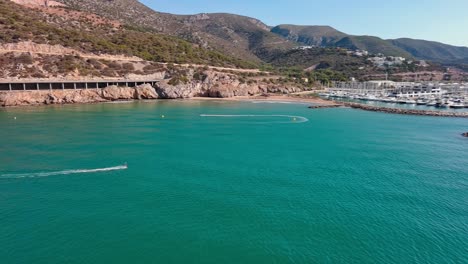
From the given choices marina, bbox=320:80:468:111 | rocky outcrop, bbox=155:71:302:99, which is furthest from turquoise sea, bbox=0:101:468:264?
marina, bbox=320:80:468:111

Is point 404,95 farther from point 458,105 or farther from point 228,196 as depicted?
point 228,196

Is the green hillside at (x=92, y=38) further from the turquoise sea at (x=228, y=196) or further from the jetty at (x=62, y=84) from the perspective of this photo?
the turquoise sea at (x=228, y=196)

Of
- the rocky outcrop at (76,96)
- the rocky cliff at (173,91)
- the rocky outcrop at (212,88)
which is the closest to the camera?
the rocky outcrop at (76,96)

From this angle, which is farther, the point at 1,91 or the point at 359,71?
the point at 359,71

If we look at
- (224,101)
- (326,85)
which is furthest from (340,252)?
(326,85)

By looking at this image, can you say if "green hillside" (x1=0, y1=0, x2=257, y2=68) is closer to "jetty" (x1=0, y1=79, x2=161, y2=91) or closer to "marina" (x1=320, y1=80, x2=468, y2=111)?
"jetty" (x1=0, y1=79, x2=161, y2=91)

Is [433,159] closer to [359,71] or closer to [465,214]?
[465,214]

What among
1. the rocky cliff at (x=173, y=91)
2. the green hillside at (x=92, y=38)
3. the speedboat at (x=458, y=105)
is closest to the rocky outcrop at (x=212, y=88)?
the rocky cliff at (x=173, y=91)
